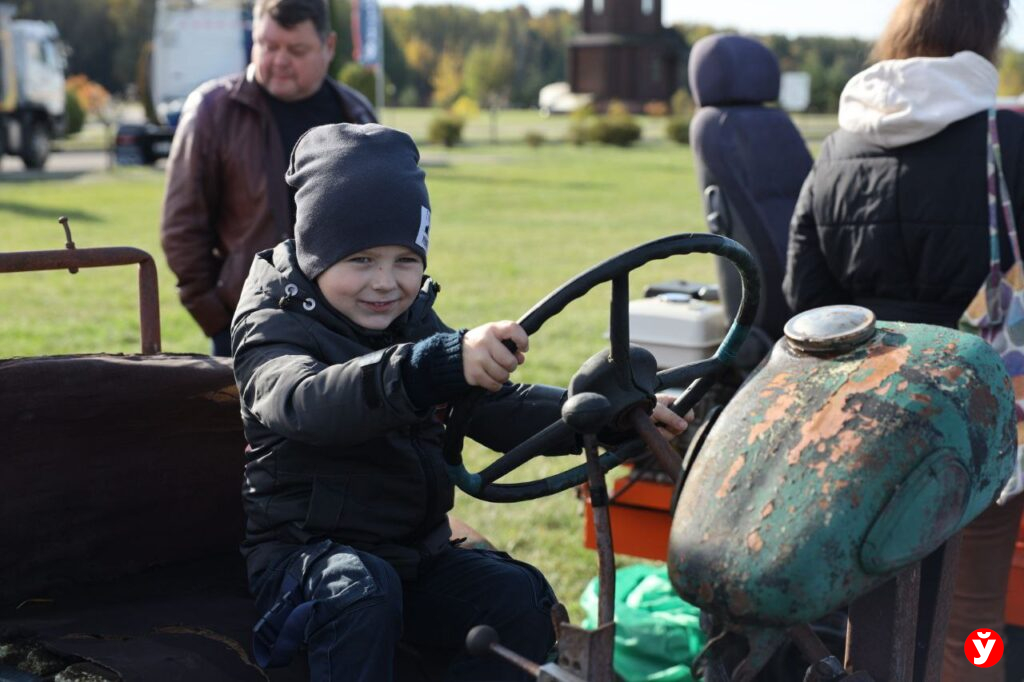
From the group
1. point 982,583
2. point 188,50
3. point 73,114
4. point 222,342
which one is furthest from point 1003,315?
point 73,114

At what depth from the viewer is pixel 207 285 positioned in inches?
161

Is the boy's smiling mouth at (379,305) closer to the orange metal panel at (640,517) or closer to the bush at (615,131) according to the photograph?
the orange metal panel at (640,517)

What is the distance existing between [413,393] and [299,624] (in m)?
0.43

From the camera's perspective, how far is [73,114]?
→ 110 ft

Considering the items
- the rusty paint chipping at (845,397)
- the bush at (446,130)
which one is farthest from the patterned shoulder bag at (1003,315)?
the bush at (446,130)

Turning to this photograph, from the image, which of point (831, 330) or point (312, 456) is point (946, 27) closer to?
point (831, 330)

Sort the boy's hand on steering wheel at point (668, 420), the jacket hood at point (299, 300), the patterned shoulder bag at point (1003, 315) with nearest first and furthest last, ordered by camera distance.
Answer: the boy's hand on steering wheel at point (668, 420) < the jacket hood at point (299, 300) < the patterned shoulder bag at point (1003, 315)

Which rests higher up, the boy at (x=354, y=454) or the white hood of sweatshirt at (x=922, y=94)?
the white hood of sweatshirt at (x=922, y=94)

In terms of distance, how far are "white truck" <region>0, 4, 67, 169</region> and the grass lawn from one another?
74.6 inches

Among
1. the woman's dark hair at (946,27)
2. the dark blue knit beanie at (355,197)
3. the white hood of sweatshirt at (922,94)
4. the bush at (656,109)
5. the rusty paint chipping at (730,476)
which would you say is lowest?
the bush at (656,109)

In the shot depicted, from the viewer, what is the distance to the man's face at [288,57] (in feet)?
12.9

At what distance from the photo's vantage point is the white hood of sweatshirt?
288cm

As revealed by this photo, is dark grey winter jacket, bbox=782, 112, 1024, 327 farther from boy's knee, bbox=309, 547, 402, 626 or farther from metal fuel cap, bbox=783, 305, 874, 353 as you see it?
boy's knee, bbox=309, 547, 402, 626

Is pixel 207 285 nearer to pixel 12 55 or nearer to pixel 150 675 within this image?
pixel 150 675
